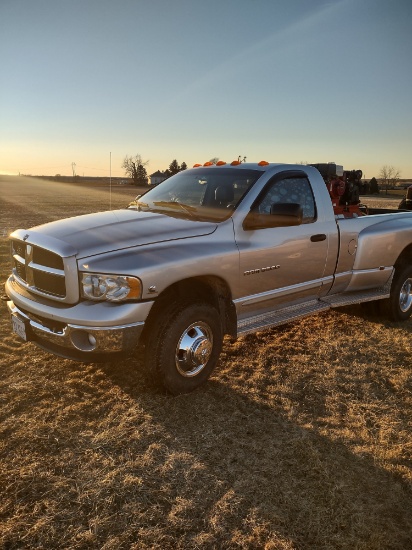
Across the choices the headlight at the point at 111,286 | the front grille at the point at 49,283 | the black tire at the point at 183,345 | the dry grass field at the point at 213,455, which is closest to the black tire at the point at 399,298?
the dry grass field at the point at 213,455

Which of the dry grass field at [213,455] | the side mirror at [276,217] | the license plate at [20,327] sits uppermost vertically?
the side mirror at [276,217]

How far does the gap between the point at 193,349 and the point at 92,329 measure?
85cm

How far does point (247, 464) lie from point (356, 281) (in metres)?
2.91

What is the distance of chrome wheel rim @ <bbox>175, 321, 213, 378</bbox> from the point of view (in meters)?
3.48

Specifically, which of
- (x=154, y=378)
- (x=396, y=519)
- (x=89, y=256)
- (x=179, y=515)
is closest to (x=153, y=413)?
(x=154, y=378)

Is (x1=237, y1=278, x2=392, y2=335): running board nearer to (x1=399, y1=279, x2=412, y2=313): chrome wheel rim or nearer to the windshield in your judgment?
(x1=399, y1=279, x2=412, y2=313): chrome wheel rim

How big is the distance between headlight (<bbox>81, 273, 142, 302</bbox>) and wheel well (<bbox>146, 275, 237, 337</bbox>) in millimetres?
254

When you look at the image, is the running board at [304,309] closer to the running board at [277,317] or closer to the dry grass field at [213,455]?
the running board at [277,317]

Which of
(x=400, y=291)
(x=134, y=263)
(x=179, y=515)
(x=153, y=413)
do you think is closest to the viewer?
(x=179, y=515)

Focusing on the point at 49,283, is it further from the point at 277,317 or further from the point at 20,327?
the point at 277,317

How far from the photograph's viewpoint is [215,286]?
371cm

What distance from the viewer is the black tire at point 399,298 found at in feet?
18.0

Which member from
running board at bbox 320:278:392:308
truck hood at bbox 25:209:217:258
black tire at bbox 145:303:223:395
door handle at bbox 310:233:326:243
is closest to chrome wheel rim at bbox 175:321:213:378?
black tire at bbox 145:303:223:395

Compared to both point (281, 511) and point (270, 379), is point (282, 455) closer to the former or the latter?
point (281, 511)
